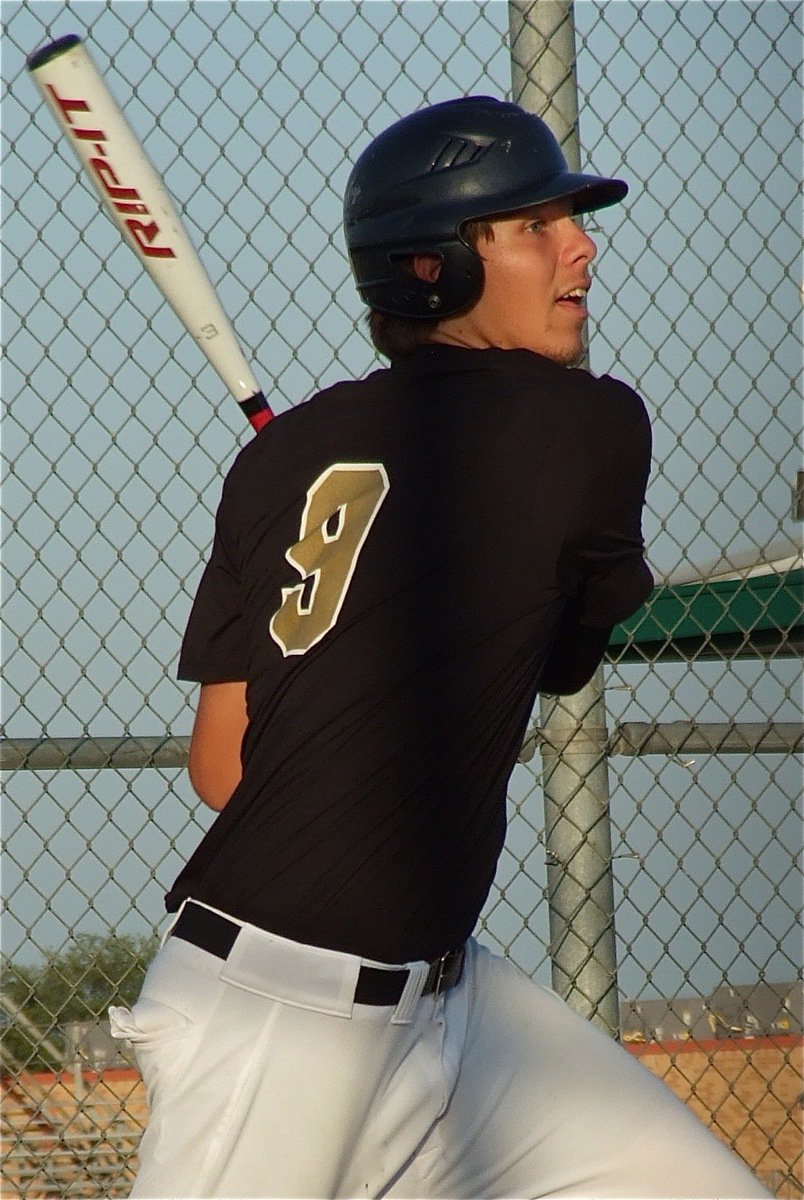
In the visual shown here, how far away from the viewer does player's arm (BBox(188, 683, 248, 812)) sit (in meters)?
2.42

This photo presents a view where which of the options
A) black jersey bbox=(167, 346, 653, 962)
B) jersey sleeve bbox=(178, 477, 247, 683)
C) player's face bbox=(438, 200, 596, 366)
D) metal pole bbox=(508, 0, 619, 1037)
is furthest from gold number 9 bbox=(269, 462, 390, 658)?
metal pole bbox=(508, 0, 619, 1037)

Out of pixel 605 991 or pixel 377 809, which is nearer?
pixel 377 809

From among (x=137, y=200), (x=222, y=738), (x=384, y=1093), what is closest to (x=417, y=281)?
(x=222, y=738)

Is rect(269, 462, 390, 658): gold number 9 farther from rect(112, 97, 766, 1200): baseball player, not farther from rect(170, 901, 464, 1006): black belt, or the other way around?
rect(170, 901, 464, 1006): black belt

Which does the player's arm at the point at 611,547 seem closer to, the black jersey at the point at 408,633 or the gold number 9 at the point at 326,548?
the black jersey at the point at 408,633

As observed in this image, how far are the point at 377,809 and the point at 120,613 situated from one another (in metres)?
1.86

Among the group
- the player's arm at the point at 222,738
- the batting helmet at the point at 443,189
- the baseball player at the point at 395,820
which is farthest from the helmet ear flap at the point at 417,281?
the player's arm at the point at 222,738

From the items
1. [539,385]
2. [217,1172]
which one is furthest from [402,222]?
[217,1172]

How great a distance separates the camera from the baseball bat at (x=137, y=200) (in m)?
3.07

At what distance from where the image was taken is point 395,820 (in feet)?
6.92

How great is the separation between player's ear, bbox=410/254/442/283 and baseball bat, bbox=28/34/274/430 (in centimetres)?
79

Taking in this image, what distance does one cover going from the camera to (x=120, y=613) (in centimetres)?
385

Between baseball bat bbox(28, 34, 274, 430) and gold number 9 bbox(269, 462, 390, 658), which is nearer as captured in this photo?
gold number 9 bbox(269, 462, 390, 658)

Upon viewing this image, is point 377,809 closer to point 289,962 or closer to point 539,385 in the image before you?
point 289,962
